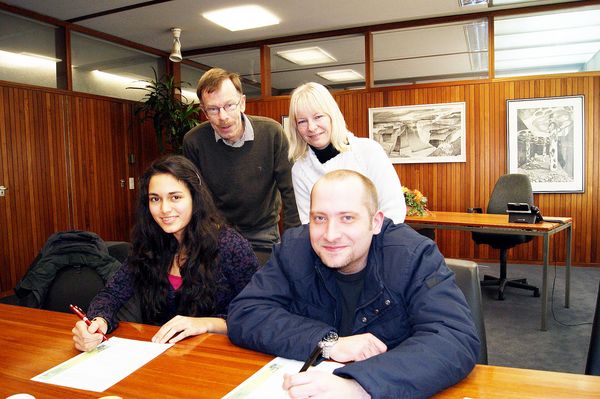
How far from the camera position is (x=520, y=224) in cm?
399

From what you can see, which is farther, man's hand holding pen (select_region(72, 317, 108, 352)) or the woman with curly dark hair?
the woman with curly dark hair

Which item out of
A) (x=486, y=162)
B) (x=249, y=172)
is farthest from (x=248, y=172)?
(x=486, y=162)

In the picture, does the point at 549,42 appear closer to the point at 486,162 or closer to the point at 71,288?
the point at 486,162

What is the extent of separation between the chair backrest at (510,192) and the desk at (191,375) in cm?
410

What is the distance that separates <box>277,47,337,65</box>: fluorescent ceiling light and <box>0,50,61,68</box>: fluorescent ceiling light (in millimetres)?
3364

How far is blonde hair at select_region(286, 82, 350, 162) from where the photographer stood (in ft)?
7.19

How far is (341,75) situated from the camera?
916 cm

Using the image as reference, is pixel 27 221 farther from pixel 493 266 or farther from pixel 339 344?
pixel 493 266

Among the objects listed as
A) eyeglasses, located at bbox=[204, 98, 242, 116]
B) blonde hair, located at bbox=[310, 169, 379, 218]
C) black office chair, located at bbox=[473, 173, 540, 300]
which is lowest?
black office chair, located at bbox=[473, 173, 540, 300]

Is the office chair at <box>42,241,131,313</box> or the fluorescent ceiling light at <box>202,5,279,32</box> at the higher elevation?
the fluorescent ceiling light at <box>202,5,279,32</box>

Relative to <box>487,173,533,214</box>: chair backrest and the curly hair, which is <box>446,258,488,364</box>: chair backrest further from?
<box>487,173,533,214</box>: chair backrest

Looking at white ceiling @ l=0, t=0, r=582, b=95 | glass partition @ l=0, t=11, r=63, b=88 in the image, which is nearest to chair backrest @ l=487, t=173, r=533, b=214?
white ceiling @ l=0, t=0, r=582, b=95

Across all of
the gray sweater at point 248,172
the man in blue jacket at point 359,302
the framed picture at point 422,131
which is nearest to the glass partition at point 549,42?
the framed picture at point 422,131

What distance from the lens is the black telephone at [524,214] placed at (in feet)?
13.3
